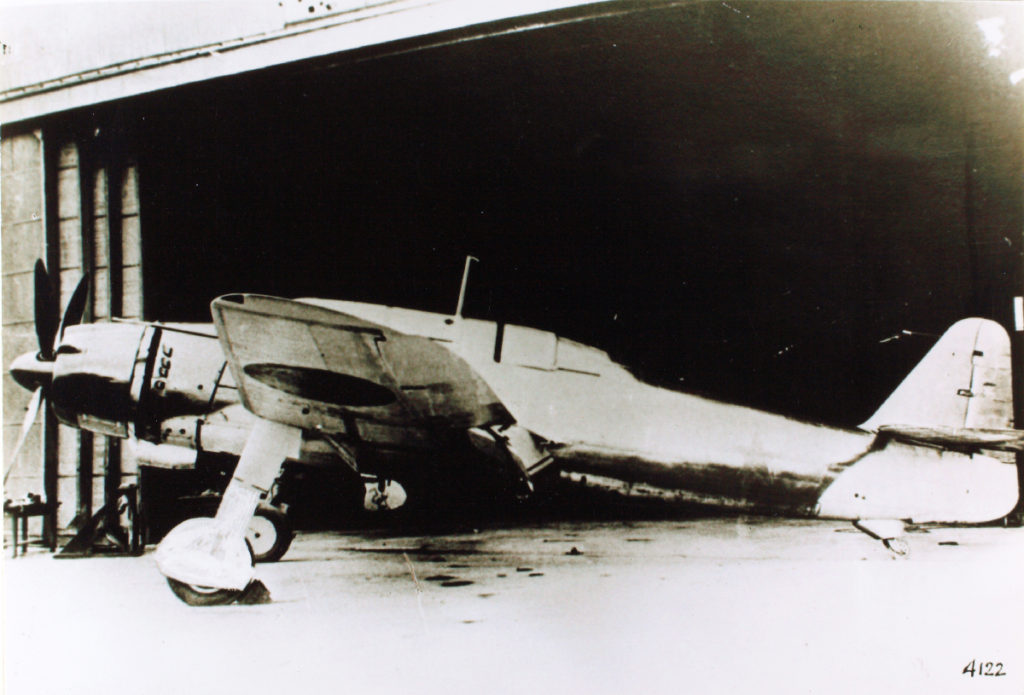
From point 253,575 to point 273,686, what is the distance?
0.40 meters

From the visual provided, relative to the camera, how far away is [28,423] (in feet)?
8.59

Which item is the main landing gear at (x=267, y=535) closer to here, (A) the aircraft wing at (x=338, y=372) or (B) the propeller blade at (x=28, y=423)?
(A) the aircraft wing at (x=338, y=372)

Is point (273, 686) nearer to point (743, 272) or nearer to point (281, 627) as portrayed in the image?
point (281, 627)

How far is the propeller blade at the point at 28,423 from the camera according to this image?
2621 mm

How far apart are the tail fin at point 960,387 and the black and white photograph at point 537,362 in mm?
15

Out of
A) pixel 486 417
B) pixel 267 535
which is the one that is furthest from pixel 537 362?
pixel 267 535

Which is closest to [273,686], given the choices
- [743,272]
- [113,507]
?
[113,507]

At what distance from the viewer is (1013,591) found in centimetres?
258

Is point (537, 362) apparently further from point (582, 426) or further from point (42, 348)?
point (42, 348)

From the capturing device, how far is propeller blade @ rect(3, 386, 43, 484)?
2.62 metres

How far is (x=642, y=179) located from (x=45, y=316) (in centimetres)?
245

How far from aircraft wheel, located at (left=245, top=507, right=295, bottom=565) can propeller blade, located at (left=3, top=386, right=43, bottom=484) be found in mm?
1000

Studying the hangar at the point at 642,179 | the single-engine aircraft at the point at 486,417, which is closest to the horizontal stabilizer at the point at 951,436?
the single-engine aircraft at the point at 486,417

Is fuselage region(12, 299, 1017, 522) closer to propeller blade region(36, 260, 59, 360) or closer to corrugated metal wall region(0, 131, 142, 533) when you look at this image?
propeller blade region(36, 260, 59, 360)
